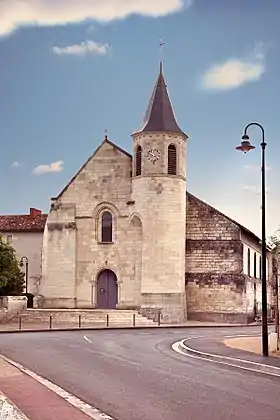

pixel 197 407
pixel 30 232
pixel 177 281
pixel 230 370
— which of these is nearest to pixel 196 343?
pixel 230 370

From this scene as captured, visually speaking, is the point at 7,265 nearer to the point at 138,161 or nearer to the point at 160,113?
the point at 138,161

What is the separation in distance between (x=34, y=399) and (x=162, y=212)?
3922cm

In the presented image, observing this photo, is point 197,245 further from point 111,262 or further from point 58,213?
point 58,213

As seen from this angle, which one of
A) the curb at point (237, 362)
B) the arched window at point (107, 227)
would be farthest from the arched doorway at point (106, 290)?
the curb at point (237, 362)

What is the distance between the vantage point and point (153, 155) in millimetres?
53031

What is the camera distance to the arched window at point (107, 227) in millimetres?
56219

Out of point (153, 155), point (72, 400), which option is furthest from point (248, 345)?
point (153, 155)

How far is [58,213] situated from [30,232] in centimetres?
1319

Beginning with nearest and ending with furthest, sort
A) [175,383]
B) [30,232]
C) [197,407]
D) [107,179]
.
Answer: [197,407] < [175,383] < [107,179] < [30,232]

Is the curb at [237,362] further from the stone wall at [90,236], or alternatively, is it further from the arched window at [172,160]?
the stone wall at [90,236]

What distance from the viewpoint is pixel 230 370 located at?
1980cm

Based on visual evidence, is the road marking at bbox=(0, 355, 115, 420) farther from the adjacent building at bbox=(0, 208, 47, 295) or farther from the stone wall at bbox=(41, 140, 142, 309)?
the adjacent building at bbox=(0, 208, 47, 295)

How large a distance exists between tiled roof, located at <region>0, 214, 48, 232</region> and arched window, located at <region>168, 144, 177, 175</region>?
19.4 metres

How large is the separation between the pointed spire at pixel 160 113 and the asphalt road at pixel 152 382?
27411mm
